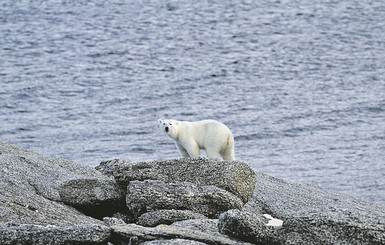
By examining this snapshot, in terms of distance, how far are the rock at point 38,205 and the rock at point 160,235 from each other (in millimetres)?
135

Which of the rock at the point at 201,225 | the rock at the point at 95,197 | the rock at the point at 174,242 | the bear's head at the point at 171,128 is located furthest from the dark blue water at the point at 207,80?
Answer: the rock at the point at 174,242

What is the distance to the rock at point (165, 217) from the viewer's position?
11945 millimetres

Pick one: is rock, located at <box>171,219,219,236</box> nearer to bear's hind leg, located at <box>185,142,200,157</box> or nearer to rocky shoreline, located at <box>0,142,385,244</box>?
rocky shoreline, located at <box>0,142,385,244</box>

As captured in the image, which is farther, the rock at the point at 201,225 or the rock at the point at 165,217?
the rock at the point at 165,217

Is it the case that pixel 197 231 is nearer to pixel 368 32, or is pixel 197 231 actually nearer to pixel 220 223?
pixel 220 223

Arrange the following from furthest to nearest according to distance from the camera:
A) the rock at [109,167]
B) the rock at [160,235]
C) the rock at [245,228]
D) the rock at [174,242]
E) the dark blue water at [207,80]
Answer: the dark blue water at [207,80]
the rock at [109,167]
the rock at [245,228]
the rock at [160,235]
the rock at [174,242]

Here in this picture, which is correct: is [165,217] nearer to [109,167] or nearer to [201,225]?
[201,225]

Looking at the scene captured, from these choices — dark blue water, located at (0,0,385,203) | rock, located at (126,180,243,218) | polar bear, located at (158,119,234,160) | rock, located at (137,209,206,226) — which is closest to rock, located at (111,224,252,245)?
rock, located at (137,209,206,226)

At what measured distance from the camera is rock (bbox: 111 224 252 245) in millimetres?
10289

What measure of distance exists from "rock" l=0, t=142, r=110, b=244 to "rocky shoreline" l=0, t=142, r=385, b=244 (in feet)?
0.04

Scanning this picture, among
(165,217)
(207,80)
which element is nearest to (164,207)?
(165,217)

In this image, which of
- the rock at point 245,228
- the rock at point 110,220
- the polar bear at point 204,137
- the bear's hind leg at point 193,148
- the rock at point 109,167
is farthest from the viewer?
the bear's hind leg at point 193,148

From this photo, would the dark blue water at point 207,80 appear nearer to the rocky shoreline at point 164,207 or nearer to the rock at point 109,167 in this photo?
the rock at point 109,167

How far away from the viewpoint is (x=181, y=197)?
12.6m
